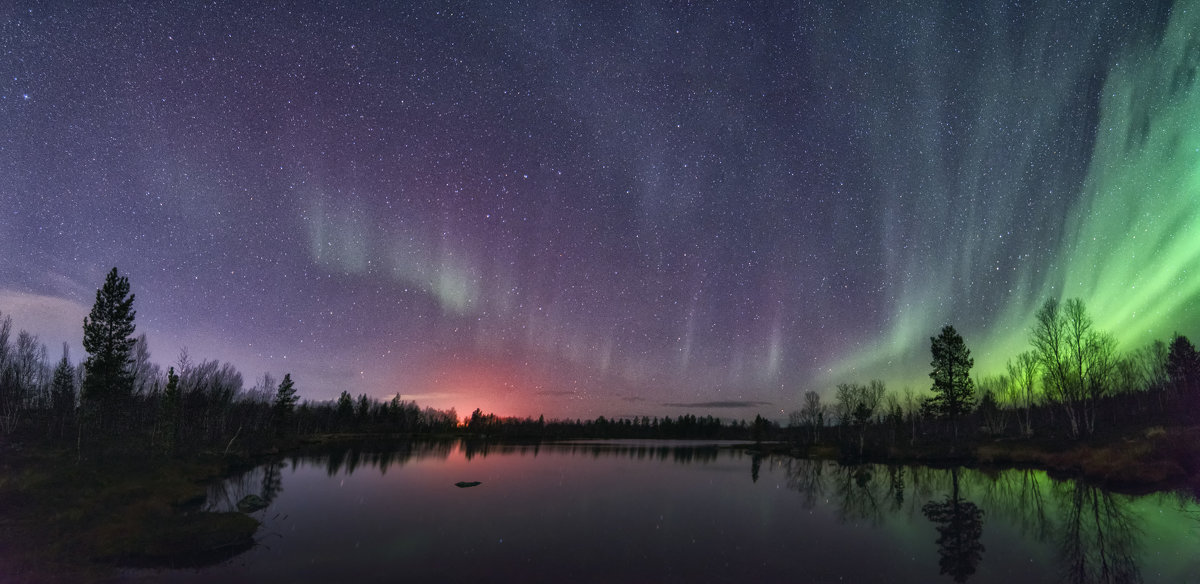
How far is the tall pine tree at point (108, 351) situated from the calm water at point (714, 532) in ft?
112

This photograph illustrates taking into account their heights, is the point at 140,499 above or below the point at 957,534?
above

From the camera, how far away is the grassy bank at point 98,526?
68.9 feet

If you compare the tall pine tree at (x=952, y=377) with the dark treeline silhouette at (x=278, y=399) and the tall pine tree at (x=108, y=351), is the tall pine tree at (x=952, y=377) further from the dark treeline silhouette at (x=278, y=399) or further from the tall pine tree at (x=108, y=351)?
the tall pine tree at (x=108, y=351)

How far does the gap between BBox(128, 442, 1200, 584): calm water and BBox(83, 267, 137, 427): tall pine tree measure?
34.1 meters

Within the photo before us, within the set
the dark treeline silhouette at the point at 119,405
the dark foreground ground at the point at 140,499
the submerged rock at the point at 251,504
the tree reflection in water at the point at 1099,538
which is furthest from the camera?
the dark treeline silhouette at the point at 119,405

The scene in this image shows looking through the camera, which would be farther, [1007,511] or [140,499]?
[1007,511]

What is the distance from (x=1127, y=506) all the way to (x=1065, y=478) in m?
19.8

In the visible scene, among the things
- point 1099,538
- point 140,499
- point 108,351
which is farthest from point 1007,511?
point 108,351

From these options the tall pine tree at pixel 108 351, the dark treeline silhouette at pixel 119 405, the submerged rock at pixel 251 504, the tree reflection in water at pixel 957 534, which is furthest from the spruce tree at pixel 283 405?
the tree reflection in water at pixel 957 534

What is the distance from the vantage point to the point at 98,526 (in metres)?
25.8

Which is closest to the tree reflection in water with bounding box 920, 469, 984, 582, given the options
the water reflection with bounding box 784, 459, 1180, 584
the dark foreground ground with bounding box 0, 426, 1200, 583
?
the water reflection with bounding box 784, 459, 1180, 584

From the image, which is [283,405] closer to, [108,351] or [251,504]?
[108,351]

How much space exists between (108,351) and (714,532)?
84.5 meters

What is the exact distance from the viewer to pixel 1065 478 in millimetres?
Answer: 51000
